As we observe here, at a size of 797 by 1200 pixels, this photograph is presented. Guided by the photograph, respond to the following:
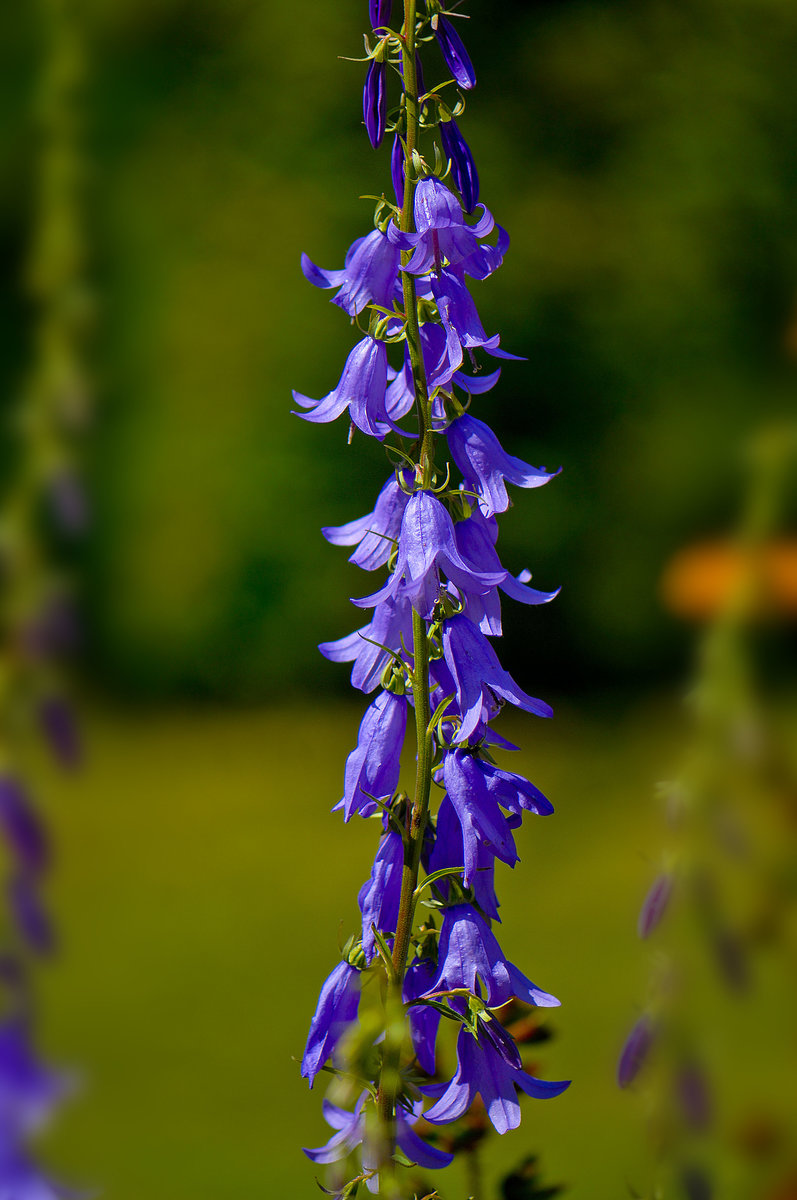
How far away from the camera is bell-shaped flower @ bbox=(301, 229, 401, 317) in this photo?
0.72m

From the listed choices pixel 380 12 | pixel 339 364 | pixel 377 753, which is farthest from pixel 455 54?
pixel 339 364

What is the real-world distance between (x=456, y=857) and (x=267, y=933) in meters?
2.88

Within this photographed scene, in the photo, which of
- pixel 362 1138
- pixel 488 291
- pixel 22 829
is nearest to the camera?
pixel 22 829

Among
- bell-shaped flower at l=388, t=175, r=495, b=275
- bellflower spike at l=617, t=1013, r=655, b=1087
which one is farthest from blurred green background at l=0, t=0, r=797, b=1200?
bell-shaped flower at l=388, t=175, r=495, b=275

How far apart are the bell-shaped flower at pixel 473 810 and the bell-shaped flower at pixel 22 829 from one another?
29cm

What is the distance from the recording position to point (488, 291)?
3830mm

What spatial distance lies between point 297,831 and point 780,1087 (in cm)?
188

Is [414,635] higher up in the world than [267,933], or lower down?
higher up

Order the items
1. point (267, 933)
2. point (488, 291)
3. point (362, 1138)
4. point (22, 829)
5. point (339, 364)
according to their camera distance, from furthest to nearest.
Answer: point (339, 364) → point (488, 291) → point (267, 933) → point (362, 1138) → point (22, 829)

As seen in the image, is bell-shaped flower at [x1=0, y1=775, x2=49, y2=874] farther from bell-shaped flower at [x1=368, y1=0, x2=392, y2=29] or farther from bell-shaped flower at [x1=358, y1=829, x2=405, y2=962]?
bell-shaped flower at [x1=368, y1=0, x2=392, y2=29]

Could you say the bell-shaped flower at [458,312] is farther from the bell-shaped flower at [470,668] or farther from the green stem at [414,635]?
the bell-shaped flower at [470,668]

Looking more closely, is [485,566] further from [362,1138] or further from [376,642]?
[362,1138]

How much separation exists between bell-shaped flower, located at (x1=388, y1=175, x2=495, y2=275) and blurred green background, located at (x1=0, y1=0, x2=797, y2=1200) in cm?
294

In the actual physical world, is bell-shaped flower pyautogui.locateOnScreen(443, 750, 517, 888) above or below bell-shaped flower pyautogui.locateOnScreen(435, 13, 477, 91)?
below
